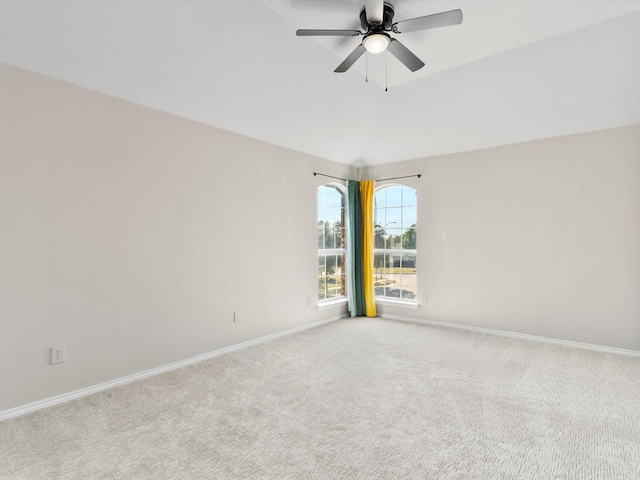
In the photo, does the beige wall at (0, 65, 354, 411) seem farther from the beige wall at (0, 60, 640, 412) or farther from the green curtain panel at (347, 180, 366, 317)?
the green curtain panel at (347, 180, 366, 317)

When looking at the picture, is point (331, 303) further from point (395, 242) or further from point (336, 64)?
point (336, 64)

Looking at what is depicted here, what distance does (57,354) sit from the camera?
2502 millimetres

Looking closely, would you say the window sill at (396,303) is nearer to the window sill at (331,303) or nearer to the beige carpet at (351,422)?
the window sill at (331,303)

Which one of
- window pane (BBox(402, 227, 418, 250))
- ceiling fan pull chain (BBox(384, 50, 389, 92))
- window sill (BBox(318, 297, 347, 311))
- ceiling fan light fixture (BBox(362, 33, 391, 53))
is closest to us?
ceiling fan light fixture (BBox(362, 33, 391, 53))

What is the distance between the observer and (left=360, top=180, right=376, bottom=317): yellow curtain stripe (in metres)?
5.19

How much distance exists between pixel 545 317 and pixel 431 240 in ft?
5.34

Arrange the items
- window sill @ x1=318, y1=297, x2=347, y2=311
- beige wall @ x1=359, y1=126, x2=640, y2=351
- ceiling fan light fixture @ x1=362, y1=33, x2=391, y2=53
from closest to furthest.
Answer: ceiling fan light fixture @ x1=362, y1=33, x2=391, y2=53
beige wall @ x1=359, y1=126, x2=640, y2=351
window sill @ x1=318, y1=297, x2=347, y2=311

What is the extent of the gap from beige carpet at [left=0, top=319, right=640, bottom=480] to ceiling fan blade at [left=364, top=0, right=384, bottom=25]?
8.58 ft

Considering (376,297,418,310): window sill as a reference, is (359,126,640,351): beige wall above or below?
above

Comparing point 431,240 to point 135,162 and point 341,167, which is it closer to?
point 341,167

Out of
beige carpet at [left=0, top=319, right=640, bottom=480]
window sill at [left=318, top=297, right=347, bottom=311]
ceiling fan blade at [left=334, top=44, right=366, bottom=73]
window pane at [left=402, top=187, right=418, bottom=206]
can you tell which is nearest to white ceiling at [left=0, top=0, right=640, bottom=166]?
ceiling fan blade at [left=334, top=44, right=366, bottom=73]

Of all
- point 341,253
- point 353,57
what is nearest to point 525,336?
point 341,253

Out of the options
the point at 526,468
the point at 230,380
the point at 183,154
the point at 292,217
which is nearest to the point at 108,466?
the point at 230,380

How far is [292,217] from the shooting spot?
440 centimetres
